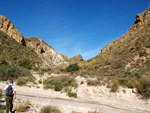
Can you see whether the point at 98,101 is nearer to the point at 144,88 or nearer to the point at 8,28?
the point at 144,88

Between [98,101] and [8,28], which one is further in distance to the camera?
[8,28]

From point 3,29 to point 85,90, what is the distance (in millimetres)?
51461

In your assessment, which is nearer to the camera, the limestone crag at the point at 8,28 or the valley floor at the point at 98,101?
the valley floor at the point at 98,101

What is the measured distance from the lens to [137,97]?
28.7ft

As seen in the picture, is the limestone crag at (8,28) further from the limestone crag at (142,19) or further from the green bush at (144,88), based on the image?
the green bush at (144,88)

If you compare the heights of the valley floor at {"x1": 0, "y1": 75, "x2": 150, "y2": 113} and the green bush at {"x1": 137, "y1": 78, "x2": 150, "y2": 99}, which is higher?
the green bush at {"x1": 137, "y1": 78, "x2": 150, "y2": 99}

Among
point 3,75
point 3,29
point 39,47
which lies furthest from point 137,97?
point 39,47

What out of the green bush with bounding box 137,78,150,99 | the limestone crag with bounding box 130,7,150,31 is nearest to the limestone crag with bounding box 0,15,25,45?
the limestone crag with bounding box 130,7,150,31

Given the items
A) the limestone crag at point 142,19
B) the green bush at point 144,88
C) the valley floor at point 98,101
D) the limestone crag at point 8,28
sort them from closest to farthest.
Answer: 1. the valley floor at point 98,101
2. the green bush at point 144,88
3. the limestone crag at point 142,19
4. the limestone crag at point 8,28

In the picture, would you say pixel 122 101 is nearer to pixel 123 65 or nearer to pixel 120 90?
pixel 120 90

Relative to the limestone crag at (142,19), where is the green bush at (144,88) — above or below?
below

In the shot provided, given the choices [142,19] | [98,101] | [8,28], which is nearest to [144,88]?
[98,101]

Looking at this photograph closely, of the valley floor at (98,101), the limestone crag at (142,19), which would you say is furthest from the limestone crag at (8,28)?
the limestone crag at (142,19)

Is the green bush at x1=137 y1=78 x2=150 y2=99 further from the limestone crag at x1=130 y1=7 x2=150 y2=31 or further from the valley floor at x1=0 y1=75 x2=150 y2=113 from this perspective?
the limestone crag at x1=130 y1=7 x2=150 y2=31
